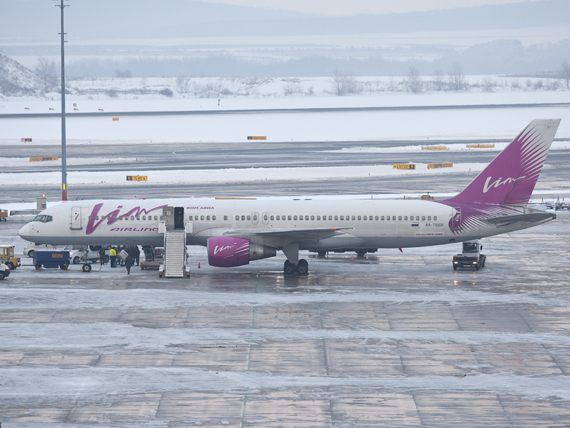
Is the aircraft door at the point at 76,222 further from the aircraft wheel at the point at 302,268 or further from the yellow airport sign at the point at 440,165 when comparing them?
the yellow airport sign at the point at 440,165

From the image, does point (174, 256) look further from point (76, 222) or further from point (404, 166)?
point (404, 166)

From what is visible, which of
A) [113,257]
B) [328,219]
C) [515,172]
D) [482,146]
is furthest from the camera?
[482,146]

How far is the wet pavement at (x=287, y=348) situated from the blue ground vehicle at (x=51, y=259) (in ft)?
2.63

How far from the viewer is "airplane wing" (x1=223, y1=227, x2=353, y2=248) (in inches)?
1709

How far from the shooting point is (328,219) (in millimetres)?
45438

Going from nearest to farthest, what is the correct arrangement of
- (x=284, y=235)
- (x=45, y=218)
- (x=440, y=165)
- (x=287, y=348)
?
(x=287, y=348), (x=284, y=235), (x=45, y=218), (x=440, y=165)

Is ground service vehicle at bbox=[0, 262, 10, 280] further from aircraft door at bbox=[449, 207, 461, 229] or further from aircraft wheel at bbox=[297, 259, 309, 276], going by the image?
aircraft door at bbox=[449, 207, 461, 229]

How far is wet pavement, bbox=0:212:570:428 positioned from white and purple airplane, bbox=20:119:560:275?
7.21 ft

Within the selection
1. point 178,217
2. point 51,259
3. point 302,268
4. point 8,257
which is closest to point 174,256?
point 178,217

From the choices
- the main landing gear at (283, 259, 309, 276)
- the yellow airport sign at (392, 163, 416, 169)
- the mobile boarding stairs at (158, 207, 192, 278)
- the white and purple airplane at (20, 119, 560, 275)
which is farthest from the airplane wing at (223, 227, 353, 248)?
the yellow airport sign at (392, 163, 416, 169)

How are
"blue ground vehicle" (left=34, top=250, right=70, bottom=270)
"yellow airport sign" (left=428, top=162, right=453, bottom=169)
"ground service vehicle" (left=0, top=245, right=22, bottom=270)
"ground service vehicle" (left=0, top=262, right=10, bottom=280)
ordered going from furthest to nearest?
"yellow airport sign" (left=428, top=162, right=453, bottom=169) → "blue ground vehicle" (left=34, top=250, right=70, bottom=270) → "ground service vehicle" (left=0, top=245, right=22, bottom=270) → "ground service vehicle" (left=0, top=262, right=10, bottom=280)

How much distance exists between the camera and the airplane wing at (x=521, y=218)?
44.7 metres

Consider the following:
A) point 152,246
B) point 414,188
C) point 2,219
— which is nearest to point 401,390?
point 152,246

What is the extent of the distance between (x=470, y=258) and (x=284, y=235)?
11.9m
